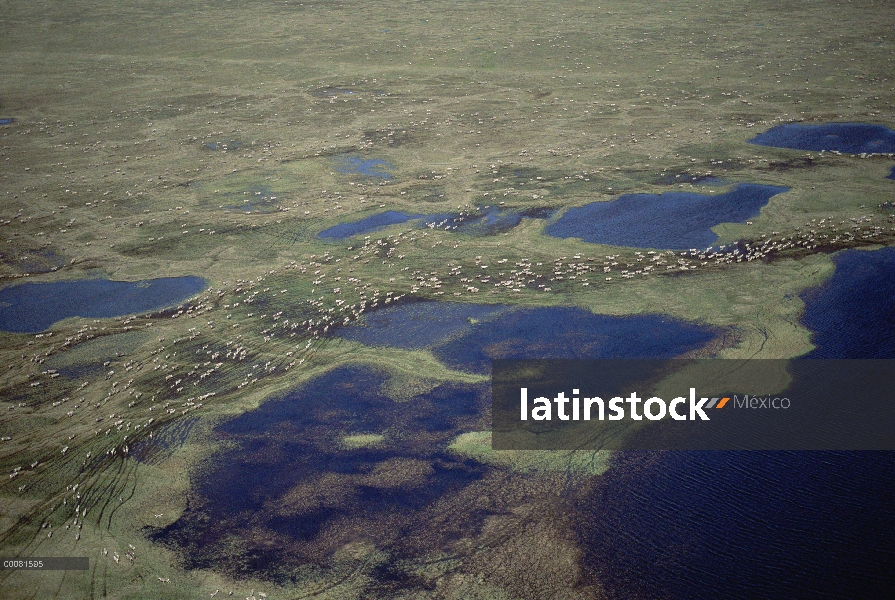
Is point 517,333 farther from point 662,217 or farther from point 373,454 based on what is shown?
point 662,217

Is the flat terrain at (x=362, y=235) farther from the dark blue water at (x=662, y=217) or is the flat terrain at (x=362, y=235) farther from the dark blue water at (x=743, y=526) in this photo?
the dark blue water at (x=743, y=526)

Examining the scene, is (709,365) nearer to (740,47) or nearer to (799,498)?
(799,498)

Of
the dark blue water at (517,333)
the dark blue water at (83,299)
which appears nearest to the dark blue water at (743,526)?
the dark blue water at (517,333)

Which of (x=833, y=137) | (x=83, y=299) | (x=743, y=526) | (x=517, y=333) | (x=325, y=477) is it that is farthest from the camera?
(x=833, y=137)

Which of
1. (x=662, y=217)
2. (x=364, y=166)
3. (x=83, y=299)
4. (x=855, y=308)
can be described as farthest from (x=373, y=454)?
(x=364, y=166)

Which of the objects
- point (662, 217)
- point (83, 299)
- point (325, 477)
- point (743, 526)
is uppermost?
point (662, 217)

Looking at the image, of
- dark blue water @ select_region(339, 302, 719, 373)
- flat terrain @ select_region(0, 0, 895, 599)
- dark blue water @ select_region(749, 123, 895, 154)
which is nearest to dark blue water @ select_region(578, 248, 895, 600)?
flat terrain @ select_region(0, 0, 895, 599)
